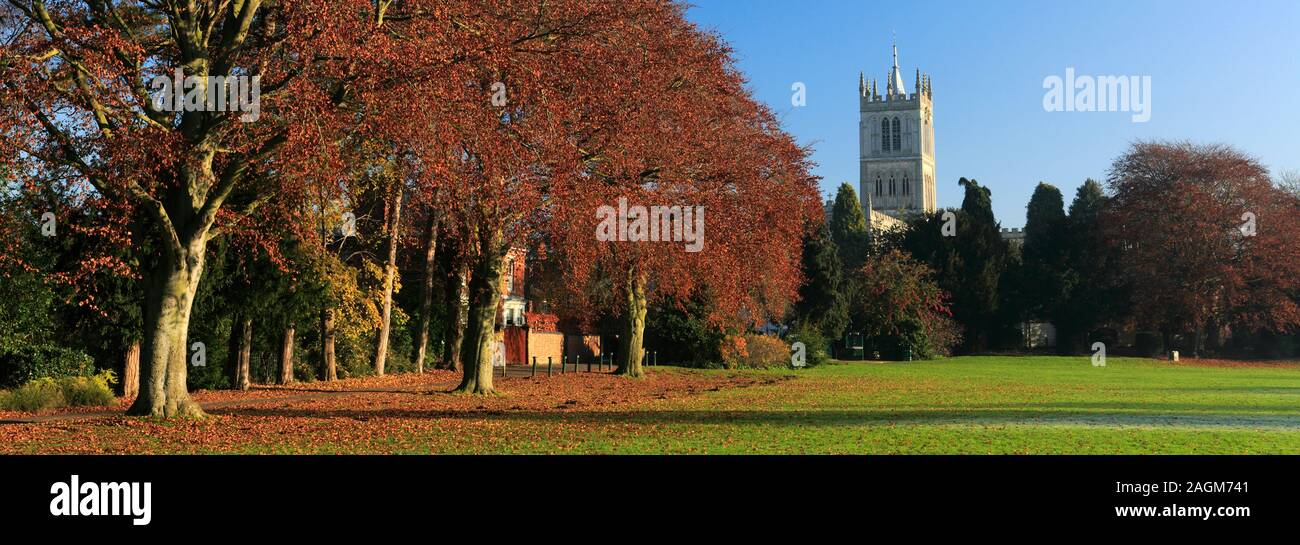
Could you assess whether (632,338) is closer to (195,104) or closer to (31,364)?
(31,364)

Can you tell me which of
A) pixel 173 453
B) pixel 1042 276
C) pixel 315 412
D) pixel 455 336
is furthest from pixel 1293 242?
pixel 173 453

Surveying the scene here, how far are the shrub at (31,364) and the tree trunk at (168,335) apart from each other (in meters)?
6.51

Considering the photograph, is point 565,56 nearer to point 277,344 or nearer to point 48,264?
point 48,264

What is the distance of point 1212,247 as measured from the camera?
2813 inches

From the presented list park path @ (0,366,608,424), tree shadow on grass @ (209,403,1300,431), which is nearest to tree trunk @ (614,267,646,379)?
park path @ (0,366,608,424)

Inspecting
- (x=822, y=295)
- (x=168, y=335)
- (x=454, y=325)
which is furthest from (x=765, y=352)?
(x=168, y=335)

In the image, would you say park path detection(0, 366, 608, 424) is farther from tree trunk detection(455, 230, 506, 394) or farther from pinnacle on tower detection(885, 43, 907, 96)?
pinnacle on tower detection(885, 43, 907, 96)

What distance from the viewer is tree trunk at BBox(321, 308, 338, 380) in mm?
35250

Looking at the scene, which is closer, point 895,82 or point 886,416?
point 886,416

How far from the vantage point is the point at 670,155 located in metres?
30.5

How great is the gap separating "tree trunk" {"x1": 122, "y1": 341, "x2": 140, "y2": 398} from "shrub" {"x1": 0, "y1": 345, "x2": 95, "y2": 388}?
7.20 feet

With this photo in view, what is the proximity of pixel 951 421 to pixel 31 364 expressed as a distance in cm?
1961
